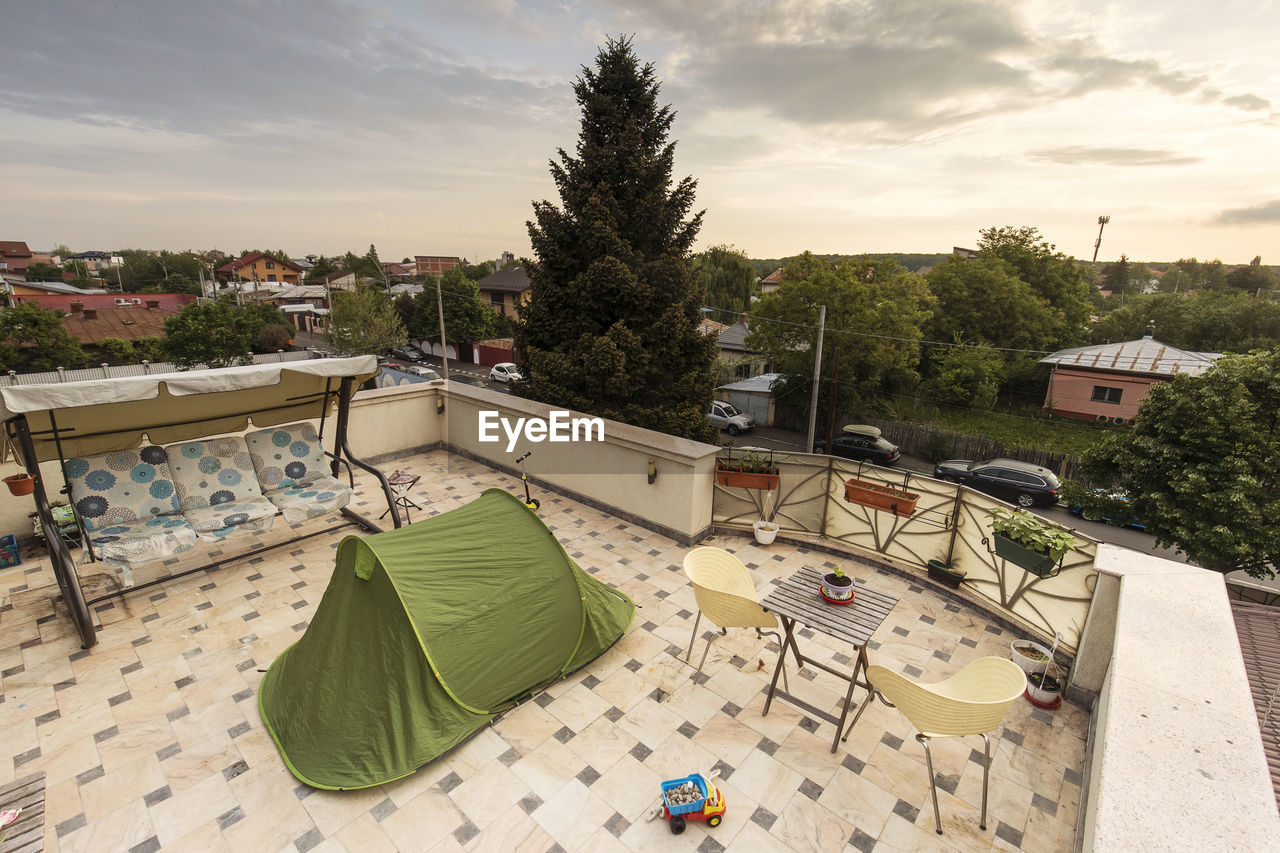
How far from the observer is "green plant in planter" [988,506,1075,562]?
4.15 meters

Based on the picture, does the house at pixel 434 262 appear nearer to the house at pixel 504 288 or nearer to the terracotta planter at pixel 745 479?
the house at pixel 504 288

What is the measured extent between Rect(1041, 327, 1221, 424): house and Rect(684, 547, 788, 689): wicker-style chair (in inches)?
920

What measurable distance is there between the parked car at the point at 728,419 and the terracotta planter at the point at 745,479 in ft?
48.3

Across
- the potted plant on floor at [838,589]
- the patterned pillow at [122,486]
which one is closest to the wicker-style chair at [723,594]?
the potted plant on floor at [838,589]

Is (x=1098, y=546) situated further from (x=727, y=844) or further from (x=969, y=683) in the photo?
(x=727, y=844)

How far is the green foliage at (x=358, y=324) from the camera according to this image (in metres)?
30.4

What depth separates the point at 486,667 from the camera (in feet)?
12.8

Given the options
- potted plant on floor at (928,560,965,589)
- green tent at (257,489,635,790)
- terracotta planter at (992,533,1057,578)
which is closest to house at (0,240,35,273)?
green tent at (257,489,635,790)

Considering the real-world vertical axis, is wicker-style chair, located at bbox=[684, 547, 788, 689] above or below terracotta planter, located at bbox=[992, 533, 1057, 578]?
below

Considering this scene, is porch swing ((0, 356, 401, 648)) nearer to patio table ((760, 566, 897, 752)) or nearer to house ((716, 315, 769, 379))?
patio table ((760, 566, 897, 752))

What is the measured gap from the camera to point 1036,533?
14.0 ft

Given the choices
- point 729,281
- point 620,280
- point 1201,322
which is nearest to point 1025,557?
point 620,280

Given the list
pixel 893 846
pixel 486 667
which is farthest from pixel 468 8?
pixel 893 846

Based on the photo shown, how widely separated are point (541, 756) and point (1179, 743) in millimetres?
3363
